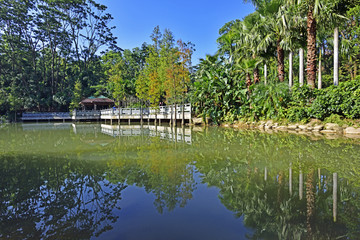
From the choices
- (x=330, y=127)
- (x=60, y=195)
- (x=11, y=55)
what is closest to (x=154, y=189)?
(x=60, y=195)

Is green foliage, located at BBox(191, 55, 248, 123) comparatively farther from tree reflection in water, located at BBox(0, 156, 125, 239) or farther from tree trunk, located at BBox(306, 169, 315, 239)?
tree reflection in water, located at BBox(0, 156, 125, 239)

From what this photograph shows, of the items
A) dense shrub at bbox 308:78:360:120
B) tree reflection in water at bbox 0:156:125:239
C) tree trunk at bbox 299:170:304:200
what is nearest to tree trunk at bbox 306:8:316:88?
dense shrub at bbox 308:78:360:120

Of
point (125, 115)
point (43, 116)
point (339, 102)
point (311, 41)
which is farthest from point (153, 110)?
point (43, 116)

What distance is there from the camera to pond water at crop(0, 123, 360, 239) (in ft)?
10.0

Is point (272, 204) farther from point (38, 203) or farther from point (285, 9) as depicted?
point (285, 9)

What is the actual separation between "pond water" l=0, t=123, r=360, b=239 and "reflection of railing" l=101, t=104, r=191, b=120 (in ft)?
50.1

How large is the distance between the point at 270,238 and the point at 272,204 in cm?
98

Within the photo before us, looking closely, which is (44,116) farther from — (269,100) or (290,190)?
(290,190)

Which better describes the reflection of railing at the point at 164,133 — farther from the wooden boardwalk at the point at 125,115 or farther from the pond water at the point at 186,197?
the pond water at the point at 186,197

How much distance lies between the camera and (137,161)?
712 centimetres

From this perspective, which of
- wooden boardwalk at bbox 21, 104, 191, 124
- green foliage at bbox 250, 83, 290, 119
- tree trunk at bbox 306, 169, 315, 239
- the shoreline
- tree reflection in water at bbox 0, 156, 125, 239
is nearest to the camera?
tree trunk at bbox 306, 169, 315, 239

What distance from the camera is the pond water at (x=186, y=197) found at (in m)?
3.05

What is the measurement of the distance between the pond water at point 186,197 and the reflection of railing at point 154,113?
1528 cm

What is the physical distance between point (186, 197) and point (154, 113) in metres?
22.3
